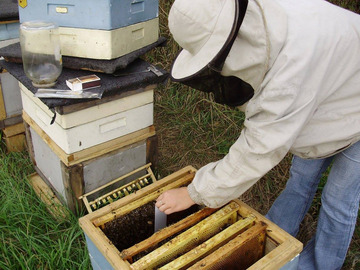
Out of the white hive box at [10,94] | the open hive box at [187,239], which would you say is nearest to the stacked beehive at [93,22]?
the white hive box at [10,94]

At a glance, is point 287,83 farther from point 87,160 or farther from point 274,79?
point 87,160

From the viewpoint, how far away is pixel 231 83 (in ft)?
4.87

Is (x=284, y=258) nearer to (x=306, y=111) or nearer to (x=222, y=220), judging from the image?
(x=222, y=220)

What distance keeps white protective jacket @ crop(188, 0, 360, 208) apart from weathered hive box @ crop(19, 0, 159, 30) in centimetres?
95

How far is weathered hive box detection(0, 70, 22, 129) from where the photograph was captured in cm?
281

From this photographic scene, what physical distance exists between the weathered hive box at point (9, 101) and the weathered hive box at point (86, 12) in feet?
2.27

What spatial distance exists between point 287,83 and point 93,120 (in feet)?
3.87

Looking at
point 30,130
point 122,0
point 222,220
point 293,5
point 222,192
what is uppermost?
point 293,5

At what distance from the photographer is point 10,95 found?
9.50 ft

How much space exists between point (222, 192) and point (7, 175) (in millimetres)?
1838

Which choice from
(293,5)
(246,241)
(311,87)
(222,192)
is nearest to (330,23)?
(293,5)

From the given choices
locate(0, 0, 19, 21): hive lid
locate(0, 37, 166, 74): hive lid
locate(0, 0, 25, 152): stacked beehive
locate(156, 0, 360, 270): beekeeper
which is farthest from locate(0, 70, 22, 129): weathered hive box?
locate(156, 0, 360, 270): beekeeper

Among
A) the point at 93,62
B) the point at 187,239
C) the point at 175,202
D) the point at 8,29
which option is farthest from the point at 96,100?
the point at 8,29

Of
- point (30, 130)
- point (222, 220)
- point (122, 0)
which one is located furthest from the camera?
point (30, 130)
